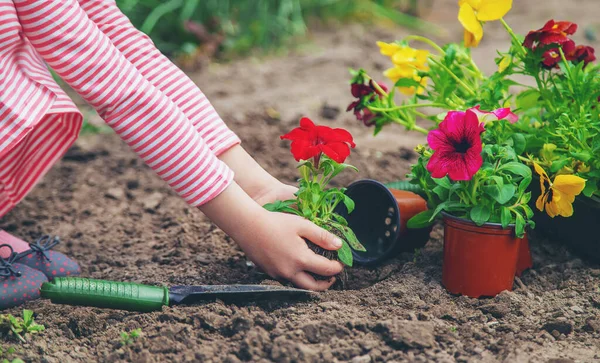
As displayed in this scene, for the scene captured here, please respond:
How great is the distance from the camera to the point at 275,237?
1547 millimetres

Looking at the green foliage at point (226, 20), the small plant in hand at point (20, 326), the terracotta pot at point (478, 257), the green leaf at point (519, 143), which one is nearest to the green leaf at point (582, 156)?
the green leaf at point (519, 143)

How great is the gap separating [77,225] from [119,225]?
133 mm

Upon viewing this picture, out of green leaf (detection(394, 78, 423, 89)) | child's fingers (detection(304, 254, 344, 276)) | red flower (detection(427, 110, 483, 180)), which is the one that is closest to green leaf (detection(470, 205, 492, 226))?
red flower (detection(427, 110, 483, 180))

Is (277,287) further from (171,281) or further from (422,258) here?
(422,258)

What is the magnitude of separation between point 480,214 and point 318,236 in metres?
0.36

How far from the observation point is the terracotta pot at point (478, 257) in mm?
1524

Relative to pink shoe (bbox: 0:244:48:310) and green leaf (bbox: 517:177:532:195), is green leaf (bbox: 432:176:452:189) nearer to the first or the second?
green leaf (bbox: 517:177:532:195)

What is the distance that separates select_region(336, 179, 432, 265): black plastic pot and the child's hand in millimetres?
204

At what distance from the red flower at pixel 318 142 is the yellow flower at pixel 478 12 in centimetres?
47

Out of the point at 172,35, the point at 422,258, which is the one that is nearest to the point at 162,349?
the point at 422,258

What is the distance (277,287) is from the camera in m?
1.53

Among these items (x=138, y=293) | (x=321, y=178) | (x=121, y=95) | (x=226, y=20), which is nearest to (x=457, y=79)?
(x=321, y=178)

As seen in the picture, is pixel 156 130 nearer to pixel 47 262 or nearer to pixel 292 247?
pixel 292 247

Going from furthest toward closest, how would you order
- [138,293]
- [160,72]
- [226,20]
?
1. [226,20]
2. [160,72]
3. [138,293]
